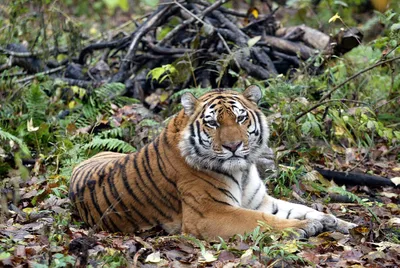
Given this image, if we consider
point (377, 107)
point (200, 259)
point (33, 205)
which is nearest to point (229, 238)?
point (200, 259)

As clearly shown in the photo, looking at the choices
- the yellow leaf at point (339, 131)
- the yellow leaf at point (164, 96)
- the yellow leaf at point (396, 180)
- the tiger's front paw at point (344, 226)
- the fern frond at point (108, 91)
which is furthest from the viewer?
the yellow leaf at point (164, 96)

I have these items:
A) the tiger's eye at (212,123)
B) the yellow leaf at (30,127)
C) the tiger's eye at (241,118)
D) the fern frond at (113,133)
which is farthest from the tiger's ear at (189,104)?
the yellow leaf at (30,127)

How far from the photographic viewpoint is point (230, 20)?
9.00 meters

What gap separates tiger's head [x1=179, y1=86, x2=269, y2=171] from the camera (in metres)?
5.11

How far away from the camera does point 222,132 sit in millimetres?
5113

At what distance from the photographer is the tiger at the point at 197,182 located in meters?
5.07

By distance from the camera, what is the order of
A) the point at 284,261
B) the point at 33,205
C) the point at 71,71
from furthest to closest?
the point at 71,71 → the point at 33,205 → the point at 284,261

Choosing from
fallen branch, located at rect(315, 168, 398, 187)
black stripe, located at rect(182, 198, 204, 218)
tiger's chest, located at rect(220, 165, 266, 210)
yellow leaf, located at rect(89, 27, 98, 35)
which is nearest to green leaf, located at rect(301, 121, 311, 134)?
fallen branch, located at rect(315, 168, 398, 187)

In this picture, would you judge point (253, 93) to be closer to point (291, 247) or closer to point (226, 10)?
point (291, 247)

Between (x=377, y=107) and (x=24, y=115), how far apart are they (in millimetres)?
3924

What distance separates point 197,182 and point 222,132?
43 centimetres

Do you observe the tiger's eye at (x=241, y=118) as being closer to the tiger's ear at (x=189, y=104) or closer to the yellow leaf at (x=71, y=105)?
the tiger's ear at (x=189, y=104)

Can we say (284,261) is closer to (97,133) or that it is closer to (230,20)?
(97,133)

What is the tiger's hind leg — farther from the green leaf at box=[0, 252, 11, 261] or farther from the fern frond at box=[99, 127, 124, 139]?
the fern frond at box=[99, 127, 124, 139]
